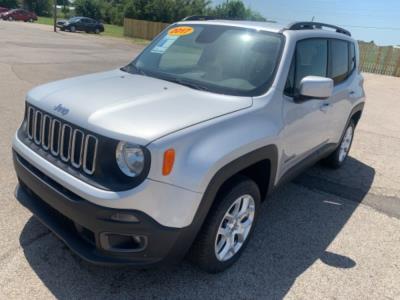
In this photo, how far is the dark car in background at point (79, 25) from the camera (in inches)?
1522

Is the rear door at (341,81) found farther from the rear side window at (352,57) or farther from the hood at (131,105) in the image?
the hood at (131,105)

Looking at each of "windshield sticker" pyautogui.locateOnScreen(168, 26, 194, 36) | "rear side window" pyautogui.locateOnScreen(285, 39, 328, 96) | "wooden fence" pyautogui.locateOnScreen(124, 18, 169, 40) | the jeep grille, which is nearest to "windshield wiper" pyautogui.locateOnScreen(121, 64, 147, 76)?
"windshield sticker" pyautogui.locateOnScreen(168, 26, 194, 36)

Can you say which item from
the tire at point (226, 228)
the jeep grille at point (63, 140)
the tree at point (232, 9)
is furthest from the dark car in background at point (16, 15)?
the tire at point (226, 228)

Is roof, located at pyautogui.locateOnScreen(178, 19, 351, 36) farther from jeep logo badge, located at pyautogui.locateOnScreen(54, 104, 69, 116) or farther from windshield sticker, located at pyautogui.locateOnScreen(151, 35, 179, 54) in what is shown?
jeep logo badge, located at pyautogui.locateOnScreen(54, 104, 69, 116)

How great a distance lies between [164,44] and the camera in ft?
13.1

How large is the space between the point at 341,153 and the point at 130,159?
13.1 feet

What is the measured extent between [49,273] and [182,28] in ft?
8.81

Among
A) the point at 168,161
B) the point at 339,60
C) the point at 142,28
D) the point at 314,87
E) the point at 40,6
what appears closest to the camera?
the point at 168,161

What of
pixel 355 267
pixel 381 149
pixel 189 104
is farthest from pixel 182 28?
pixel 381 149

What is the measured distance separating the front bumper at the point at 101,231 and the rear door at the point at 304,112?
1.39 metres

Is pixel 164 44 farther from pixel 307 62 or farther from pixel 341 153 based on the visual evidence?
pixel 341 153

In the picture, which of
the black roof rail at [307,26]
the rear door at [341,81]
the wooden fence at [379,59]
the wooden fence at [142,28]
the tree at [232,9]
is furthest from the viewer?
the tree at [232,9]

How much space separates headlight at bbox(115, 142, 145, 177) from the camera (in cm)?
230

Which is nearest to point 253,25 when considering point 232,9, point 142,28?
point 142,28
